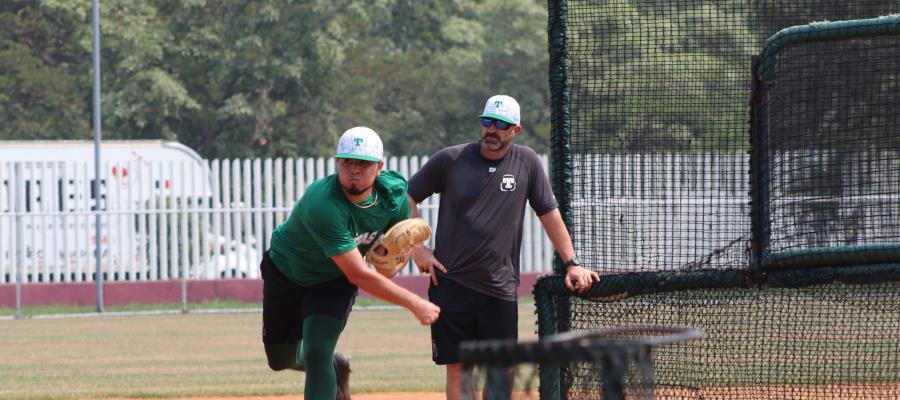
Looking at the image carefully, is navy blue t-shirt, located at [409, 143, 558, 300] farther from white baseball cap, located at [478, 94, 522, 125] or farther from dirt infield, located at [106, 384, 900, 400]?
dirt infield, located at [106, 384, 900, 400]

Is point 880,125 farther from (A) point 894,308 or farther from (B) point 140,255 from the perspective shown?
→ (B) point 140,255

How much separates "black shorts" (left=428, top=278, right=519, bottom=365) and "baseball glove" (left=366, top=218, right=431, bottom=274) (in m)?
0.52

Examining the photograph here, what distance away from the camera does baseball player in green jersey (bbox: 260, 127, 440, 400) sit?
6.96 meters

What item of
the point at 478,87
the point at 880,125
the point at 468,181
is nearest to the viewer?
the point at 468,181

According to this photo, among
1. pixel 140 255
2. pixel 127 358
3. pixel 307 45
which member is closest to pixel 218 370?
pixel 127 358

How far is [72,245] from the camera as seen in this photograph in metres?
26.4

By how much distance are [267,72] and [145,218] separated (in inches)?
563

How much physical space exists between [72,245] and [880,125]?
2018 centimetres

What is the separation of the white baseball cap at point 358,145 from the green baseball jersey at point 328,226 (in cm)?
33

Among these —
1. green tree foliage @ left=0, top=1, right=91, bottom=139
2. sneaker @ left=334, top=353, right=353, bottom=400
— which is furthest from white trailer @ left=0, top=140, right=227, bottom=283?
sneaker @ left=334, top=353, right=353, bottom=400

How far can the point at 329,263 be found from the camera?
765 cm

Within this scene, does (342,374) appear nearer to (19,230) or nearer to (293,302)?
(293,302)

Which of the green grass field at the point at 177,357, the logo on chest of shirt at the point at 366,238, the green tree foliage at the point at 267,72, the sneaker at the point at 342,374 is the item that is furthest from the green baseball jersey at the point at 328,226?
the green tree foliage at the point at 267,72

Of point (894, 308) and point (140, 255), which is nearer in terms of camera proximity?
point (894, 308)
